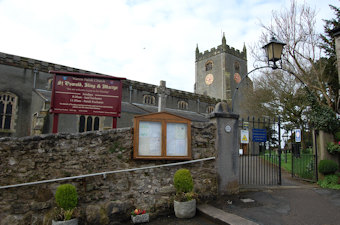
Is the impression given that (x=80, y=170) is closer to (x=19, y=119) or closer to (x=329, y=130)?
(x=329, y=130)

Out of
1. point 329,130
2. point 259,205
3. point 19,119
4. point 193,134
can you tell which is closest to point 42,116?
point 19,119

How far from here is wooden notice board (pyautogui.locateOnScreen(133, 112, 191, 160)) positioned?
205 inches

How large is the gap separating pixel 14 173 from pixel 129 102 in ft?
62.0

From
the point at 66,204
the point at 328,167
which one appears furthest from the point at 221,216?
the point at 328,167

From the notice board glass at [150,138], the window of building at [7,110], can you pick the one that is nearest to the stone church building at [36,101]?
the window of building at [7,110]

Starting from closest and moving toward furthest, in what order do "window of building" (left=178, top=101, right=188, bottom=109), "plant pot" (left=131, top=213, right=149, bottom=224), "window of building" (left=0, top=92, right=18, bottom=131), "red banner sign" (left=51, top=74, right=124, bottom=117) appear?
"plant pot" (left=131, top=213, right=149, bottom=224) < "red banner sign" (left=51, top=74, right=124, bottom=117) < "window of building" (left=0, top=92, right=18, bottom=131) < "window of building" (left=178, top=101, right=188, bottom=109)

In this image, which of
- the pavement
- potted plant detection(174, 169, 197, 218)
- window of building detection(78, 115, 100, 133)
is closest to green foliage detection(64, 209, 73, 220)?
the pavement

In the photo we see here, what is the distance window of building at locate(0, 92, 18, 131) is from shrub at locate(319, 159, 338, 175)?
19.6 meters

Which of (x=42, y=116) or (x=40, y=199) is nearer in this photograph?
(x=40, y=199)

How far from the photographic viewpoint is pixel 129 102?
22.9 m

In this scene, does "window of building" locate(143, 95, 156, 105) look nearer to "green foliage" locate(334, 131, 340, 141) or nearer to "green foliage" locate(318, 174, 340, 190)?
"green foliage" locate(334, 131, 340, 141)

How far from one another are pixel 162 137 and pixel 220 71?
119ft

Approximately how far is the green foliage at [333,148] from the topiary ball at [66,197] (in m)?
8.45

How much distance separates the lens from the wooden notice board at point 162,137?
17.1ft
